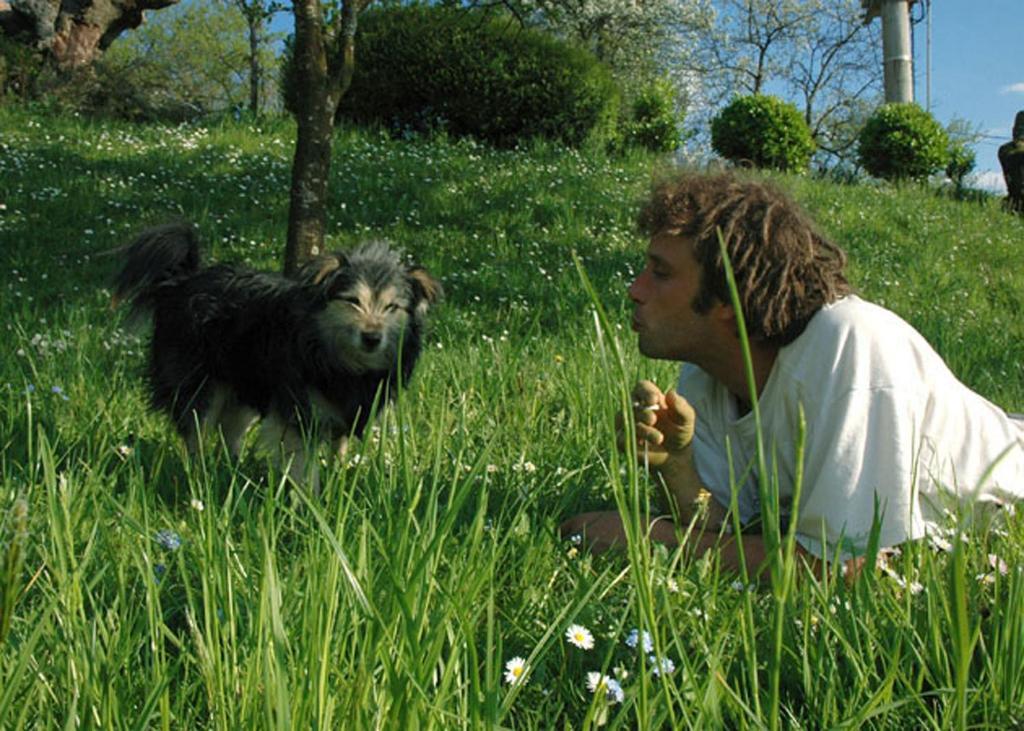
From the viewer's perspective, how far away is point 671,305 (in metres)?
2.71

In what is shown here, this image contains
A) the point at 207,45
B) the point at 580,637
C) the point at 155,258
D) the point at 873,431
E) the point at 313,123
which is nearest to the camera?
the point at 580,637

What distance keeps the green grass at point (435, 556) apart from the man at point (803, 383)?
6.8 inches

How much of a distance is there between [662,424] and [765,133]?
15421 millimetres

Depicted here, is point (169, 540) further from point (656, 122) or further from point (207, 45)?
point (207, 45)

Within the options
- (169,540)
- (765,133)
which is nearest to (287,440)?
(169,540)

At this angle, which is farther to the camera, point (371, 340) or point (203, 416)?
point (203, 416)

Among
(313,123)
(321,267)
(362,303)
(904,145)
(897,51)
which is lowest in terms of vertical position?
(362,303)

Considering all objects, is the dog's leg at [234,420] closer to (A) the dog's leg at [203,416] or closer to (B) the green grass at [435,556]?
(A) the dog's leg at [203,416]

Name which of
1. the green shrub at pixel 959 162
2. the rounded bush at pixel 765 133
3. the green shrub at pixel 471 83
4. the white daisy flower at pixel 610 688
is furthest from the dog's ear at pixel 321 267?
the green shrub at pixel 959 162

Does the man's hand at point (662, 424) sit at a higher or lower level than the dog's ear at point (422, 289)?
lower

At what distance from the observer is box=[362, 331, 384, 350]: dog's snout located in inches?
150

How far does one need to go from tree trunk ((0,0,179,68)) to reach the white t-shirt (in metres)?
16.3

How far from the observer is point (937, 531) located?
2496 mm

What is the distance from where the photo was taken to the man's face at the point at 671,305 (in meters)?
2.68
